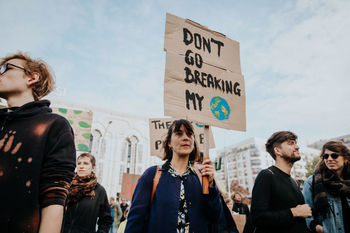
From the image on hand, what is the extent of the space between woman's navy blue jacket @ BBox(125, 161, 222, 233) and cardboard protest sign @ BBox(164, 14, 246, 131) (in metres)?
1.01

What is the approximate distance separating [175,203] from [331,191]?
1.94 meters

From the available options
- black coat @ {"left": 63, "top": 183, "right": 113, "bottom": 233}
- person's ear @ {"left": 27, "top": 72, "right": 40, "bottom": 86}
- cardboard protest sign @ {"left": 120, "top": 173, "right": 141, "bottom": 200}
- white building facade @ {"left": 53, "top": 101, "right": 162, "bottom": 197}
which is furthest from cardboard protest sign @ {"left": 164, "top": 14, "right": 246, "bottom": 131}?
white building facade @ {"left": 53, "top": 101, "right": 162, "bottom": 197}

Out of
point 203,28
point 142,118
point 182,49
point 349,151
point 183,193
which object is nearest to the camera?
point 183,193

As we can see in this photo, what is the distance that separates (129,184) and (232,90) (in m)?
8.06

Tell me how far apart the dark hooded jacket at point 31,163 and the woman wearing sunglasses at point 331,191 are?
2695 millimetres

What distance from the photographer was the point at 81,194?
328 centimetres

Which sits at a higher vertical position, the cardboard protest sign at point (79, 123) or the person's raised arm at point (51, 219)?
the cardboard protest sign at point (79, 123)

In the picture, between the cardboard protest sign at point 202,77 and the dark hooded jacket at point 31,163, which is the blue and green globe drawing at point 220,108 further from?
the dark hooded jacket at point 31,163

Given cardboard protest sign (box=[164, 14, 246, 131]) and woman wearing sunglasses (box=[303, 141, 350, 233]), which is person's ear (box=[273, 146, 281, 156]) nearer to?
cardboard protest sign (box=[164, 14, 246, 131])

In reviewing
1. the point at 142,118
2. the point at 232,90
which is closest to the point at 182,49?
the point at 232,90

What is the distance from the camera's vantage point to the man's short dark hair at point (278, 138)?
289 centimetres

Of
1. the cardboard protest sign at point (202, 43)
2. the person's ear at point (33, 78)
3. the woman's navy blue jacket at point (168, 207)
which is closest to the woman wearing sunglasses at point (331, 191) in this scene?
the woman's navy blue jacket at point (168, 207)

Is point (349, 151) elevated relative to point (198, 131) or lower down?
lower down

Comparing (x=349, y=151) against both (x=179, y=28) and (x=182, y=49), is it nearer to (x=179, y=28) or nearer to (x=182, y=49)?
(x=182, y=49)
